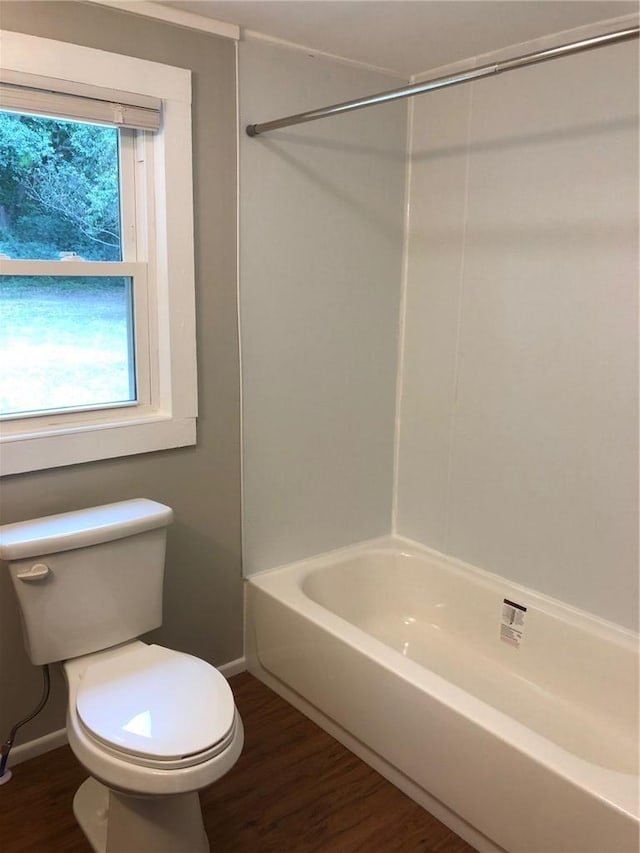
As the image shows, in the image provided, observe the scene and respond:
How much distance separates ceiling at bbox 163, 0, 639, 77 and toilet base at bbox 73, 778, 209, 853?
2046mm

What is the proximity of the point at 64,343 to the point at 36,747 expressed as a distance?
1.21 metres

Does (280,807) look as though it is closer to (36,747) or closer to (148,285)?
(36,747)

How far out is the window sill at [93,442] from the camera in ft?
6.33

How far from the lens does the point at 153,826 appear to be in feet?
5.53

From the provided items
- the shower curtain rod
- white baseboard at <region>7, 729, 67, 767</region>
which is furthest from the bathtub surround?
white baseboard at <region>7, 729, 67, 767</region>

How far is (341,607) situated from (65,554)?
46.1 inches

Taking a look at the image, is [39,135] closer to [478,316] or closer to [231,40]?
[231,40]

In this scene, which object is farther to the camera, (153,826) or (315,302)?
(315,302)

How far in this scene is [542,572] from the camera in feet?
7.81

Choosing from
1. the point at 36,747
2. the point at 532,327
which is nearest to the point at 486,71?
the point at 532,327

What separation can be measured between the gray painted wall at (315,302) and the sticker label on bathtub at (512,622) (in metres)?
0.66

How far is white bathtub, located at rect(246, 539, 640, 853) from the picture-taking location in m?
1.65

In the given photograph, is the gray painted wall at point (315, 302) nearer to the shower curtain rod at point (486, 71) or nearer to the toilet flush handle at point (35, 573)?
the shower curtain rod at point (486, 71)

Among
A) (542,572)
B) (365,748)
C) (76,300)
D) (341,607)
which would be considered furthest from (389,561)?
(76,300)
